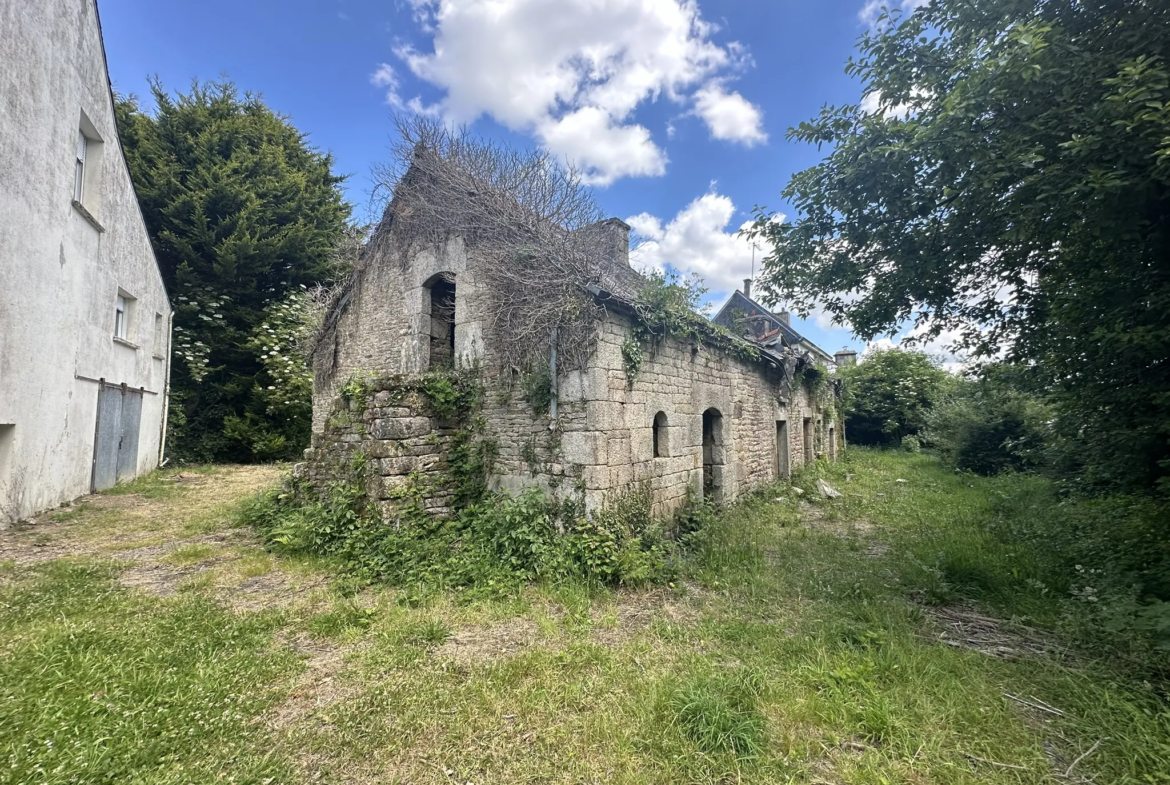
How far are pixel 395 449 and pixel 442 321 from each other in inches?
122

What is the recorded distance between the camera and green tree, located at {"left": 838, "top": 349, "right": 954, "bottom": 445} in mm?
22156

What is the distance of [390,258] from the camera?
8766 mm

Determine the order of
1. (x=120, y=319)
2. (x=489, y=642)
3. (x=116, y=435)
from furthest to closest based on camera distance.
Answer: (x=120, y=319)
(x=116, y=435)
(x=489, y=642)

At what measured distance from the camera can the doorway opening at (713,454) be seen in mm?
8508

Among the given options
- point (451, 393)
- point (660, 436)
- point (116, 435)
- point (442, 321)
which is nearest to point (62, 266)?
point (116, 435)

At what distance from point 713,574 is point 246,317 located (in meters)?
17.0

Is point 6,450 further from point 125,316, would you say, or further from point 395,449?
point 395,449

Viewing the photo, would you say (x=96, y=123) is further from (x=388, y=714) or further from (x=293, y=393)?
(x=388, y=714)

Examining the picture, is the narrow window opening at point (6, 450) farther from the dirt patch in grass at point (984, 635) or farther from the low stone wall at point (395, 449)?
the dirt patch in grass at point (984, 635)

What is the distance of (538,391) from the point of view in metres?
6.16

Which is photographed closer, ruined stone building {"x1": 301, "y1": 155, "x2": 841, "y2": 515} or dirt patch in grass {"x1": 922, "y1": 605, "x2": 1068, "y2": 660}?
dirt patch in grass {"x1": 922, "y1": 605, "x2": 1068, "y2": 660}

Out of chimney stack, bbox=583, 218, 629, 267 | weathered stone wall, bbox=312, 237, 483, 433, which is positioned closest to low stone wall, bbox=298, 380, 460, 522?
weathered stone wall, bbox=312, 237, 483, 433

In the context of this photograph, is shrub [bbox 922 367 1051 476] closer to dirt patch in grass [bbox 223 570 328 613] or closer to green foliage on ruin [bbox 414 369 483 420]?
green foliage on ruin [bbox 414 369 483 420]

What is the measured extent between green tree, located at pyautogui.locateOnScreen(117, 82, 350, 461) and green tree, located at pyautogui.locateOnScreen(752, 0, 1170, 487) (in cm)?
1554
